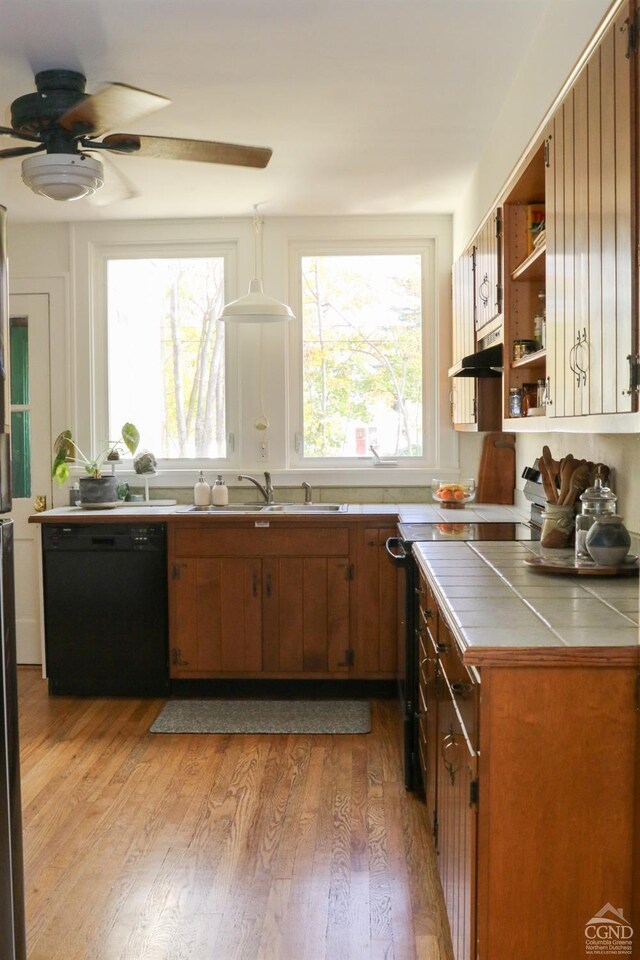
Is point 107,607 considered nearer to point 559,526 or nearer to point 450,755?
point 559,526

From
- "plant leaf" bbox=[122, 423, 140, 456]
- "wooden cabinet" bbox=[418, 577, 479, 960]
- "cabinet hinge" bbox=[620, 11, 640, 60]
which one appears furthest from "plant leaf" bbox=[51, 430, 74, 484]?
"cabinet hinge" bbox=[620, 11, 640, 60]

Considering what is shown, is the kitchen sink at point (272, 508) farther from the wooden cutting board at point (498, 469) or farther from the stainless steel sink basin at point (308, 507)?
the wooden cutting board at point (498, 469)

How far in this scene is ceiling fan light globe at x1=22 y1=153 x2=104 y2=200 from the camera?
2.73 metres

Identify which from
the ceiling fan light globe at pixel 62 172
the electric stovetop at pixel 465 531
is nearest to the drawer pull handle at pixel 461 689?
the electric stovetop at pixel 465 531

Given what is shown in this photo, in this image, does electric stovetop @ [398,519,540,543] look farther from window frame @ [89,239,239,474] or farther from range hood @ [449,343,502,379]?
window frame @ [89,239,239,474]

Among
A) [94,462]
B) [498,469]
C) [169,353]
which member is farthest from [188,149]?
[94,462]

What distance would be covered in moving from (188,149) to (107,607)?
7.61 feet

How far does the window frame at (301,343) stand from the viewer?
4.70 meters

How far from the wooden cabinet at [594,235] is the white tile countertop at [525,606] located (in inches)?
16.9

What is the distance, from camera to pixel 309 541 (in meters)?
4.06

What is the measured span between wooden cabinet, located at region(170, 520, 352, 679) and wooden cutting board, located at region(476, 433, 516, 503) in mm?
790

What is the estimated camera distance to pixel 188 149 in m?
2.71

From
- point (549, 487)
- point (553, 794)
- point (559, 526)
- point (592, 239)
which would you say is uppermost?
point (592, 239)

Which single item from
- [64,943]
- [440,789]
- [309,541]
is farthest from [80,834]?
[309,541]
